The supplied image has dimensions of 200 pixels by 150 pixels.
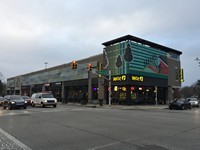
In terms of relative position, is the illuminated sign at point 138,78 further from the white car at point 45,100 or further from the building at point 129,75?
the white car at point 45,100

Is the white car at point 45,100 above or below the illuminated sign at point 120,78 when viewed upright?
below

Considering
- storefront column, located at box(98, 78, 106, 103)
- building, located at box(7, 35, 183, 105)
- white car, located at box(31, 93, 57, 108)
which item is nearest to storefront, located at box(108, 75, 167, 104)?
building, located at box(7, 35, 183, 105)

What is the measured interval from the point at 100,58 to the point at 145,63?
30.9ft

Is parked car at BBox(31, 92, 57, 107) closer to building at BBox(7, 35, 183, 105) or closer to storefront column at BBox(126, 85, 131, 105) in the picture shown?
building at BBox(7, 35, 183, 105)

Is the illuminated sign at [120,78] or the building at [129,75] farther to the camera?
the building at [129,75]

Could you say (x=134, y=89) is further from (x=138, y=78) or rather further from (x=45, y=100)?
(x=45, y=100)

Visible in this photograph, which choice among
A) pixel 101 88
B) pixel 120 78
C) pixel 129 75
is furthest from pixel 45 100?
pixel 101 88

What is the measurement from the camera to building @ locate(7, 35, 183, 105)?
44.3m

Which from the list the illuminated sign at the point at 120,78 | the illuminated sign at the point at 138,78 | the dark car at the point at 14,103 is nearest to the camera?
the dark car at the point at 14,103

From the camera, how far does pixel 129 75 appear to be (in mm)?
43312

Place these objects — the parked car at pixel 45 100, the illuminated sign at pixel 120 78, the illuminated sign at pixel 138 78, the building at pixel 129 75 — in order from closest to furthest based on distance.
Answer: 1. the parked car at pixel 45 100
2. the illuminated sign at pixel 120 78
3. the illuminated sign at pixel 138 78
4. the building at pixel 129 75

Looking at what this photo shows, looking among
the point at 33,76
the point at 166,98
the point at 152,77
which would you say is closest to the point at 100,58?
the point at 152,77

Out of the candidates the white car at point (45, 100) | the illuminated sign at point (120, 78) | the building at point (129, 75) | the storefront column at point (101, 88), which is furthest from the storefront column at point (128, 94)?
the white car at point (45, 100)

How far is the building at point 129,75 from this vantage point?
44281mm
